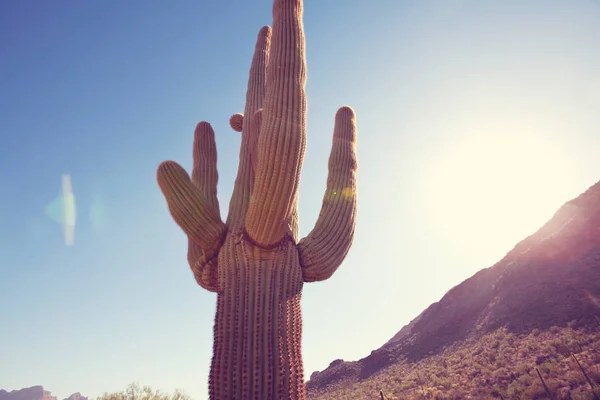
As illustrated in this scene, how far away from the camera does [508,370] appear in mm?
17000

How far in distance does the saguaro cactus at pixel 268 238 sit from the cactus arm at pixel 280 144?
1cm

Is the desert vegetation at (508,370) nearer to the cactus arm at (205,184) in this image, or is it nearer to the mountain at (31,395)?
the cactus arm at (205,184)

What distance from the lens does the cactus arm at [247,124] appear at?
16.7ft

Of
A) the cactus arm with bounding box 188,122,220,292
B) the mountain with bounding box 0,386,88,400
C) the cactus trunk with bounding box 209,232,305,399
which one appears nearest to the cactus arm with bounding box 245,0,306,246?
the cactus trunk with bounding box 209,232,305,399

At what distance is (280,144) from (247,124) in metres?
2.13

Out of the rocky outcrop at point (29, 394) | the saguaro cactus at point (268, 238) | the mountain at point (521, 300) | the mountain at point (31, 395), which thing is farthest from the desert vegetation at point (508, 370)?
the rocky outcrop at point (29, 394)

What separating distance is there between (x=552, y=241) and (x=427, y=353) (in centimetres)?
1431

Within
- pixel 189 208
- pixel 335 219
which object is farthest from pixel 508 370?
pixel 189 208

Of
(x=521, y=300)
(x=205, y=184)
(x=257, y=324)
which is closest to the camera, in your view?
(x=257, y=324)

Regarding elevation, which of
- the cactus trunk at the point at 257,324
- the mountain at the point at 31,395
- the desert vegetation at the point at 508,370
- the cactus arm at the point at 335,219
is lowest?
the desert vegetation at the point at 508,370

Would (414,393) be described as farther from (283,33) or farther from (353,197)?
(283,33)

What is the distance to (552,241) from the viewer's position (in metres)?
31.8

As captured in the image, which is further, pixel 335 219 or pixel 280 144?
pixel 335 219

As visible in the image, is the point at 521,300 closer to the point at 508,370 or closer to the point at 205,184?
the point at 508,370
